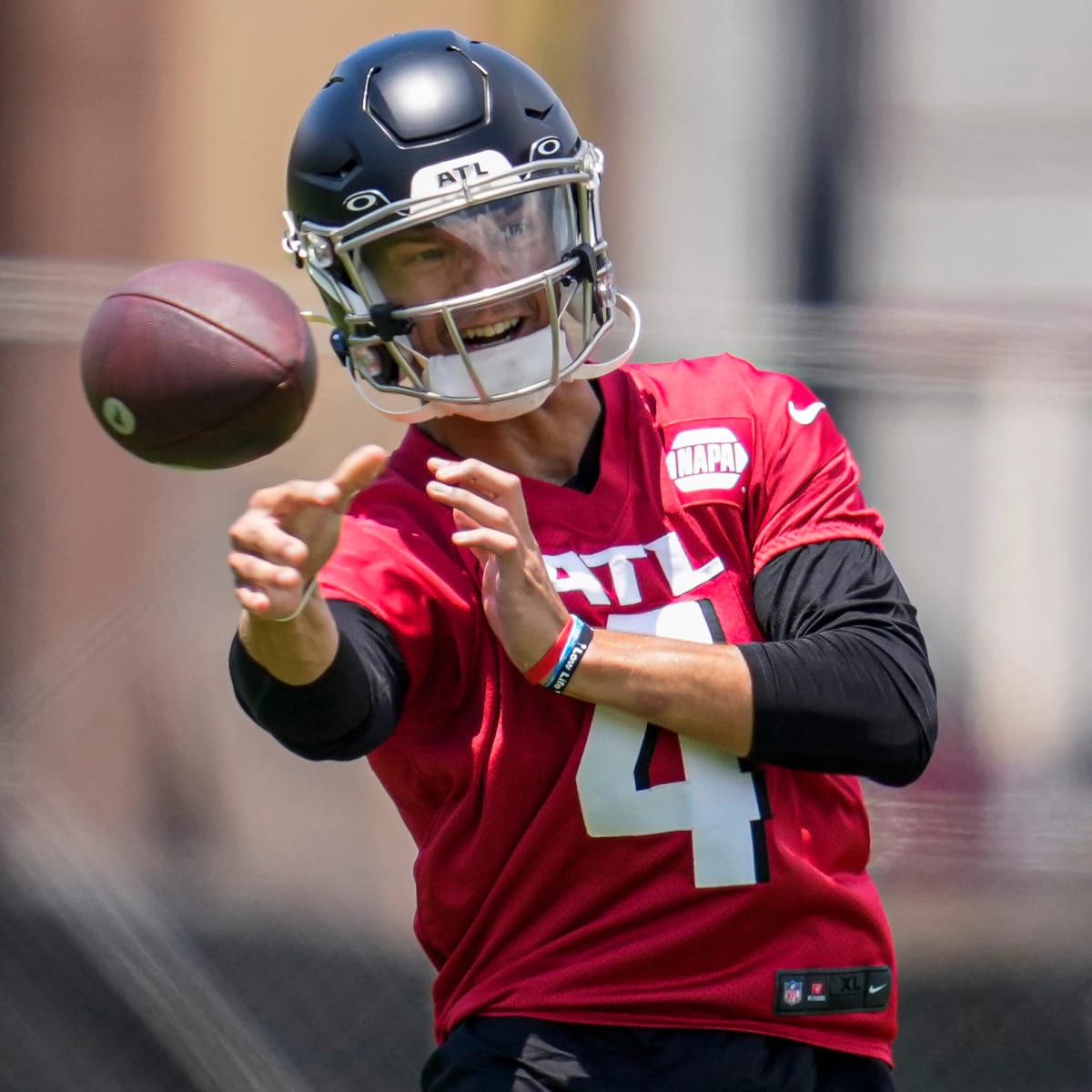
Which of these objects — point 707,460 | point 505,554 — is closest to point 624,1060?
point 505,554

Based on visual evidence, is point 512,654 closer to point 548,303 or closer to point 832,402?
point 548,303

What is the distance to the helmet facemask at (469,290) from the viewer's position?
5.94 feet

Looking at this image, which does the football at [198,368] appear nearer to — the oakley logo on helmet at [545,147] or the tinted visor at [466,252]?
the tinted visor at [466,252]

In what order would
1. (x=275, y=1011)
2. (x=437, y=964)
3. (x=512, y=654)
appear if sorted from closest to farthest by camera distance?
(x=512, y=654)
(x=437, y=964)
(x=275, y=1011)

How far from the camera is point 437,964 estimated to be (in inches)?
77.2

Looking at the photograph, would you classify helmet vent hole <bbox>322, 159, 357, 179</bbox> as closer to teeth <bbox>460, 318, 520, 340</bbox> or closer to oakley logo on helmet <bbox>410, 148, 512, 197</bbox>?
oakley logo on helmet <bbox>410, 148, 512, 197</bbox>

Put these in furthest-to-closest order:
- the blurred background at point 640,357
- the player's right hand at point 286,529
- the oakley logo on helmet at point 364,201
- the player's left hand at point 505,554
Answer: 1. the blurred background at point 640,357
2. the oakley logo on helmet at point 364,201
3. the player's left hand at point 505,554
4. the player's right hand at point 286,529

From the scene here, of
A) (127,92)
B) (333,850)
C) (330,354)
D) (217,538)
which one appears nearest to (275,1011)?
(333,850)

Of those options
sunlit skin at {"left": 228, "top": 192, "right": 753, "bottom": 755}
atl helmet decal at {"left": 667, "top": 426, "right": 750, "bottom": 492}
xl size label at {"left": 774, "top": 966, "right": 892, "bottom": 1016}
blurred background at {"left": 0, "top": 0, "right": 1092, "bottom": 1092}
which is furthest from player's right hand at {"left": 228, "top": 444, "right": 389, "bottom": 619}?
blurred background at {"left": 0, "top": 0, "right": 1092, "bottom": 1092}

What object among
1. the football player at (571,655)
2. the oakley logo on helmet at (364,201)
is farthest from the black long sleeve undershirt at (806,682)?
the oakley logo on helmet at (364,201)

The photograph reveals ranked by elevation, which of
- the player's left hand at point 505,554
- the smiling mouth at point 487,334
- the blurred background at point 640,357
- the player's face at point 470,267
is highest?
the player's face at point 470,267

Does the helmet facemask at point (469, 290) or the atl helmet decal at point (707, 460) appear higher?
the helmet facemask at point (469, 290)

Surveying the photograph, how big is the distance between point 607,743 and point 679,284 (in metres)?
1.60

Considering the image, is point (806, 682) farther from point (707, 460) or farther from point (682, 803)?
point (707, 460)
